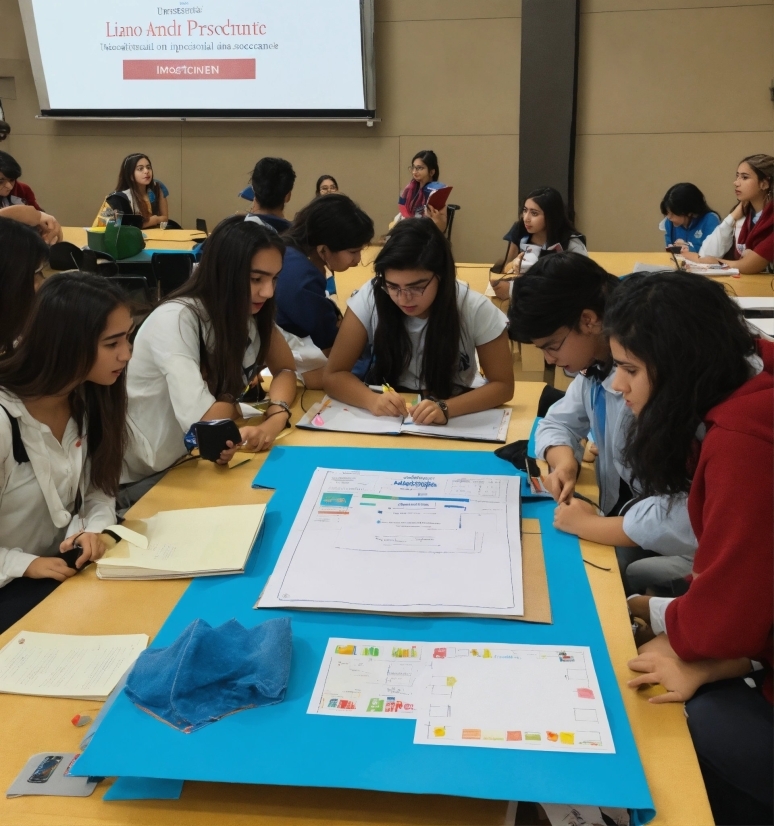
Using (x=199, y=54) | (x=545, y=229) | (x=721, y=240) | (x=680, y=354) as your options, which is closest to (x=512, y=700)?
(x=680, y=354)

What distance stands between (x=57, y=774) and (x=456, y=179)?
6.54 metres

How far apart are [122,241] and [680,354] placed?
3983 millimetres

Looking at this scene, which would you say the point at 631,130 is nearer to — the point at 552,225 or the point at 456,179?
the point at 456,179

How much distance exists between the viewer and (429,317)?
7.31ft

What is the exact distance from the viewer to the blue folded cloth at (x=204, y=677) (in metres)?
0.94

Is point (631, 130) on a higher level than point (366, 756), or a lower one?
higher

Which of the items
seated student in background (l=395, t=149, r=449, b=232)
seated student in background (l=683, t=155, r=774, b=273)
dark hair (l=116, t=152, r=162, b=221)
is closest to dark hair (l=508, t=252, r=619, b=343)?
seated student in background (l=683, t=155, r=774, b=273)

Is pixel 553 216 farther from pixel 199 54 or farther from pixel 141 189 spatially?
pixel 199 54

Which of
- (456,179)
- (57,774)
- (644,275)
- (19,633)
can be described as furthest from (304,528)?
(456,179)

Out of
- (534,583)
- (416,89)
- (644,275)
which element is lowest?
(534,583)

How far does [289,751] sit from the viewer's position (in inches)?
34.8

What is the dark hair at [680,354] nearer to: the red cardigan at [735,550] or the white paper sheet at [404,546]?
the red cardigan at [735,550]

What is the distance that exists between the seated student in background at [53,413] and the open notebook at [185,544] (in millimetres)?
106

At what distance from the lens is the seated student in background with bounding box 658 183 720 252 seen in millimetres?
4871
